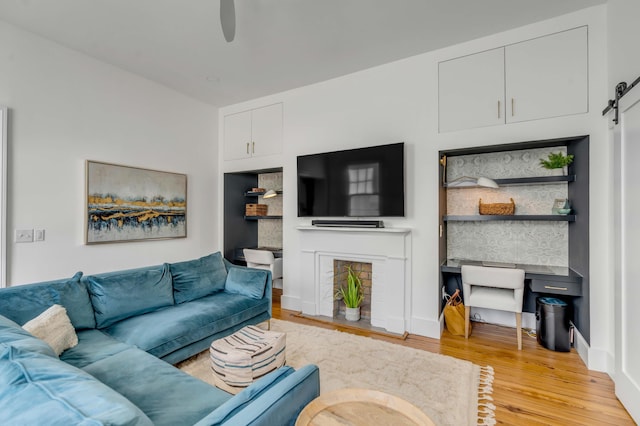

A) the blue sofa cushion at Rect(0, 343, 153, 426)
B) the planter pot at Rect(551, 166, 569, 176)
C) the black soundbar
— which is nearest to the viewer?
the blue sofa cushion at Rect(0, 343, 153, 426)

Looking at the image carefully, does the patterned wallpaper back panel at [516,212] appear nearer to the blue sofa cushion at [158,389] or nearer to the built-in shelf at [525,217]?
the built-in shelf at [525,217]

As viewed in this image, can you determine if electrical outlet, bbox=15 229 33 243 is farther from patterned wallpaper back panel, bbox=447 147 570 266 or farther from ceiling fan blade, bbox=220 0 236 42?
patterned wallpaper back panel, bbox=447 147 570 266

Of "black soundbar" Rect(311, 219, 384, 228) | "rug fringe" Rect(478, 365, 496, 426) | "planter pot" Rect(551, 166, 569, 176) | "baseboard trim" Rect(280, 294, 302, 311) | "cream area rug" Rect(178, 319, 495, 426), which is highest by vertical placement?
"planter pot" Rect(551, 166, 569, 176)

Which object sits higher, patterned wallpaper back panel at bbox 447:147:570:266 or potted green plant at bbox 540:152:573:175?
potted green plant at bbox 540:152:573:175

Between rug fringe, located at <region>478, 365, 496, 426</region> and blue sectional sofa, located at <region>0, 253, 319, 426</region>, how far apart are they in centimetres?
138

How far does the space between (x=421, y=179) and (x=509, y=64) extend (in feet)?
4.27

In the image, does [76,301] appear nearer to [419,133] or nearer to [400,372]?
[400,372]

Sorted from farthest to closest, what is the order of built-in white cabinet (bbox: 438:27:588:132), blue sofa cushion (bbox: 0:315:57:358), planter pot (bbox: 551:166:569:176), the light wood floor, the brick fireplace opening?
the brick fireplace opening → planter pot (bbox: 551:166:569:176) → built-in white cabinet (bbox: 438:27:588:132) → the light wood floor → blue sofa cushion (bbox: 0:315:57:358)

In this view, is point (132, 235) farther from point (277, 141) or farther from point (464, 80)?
point (464, 80)

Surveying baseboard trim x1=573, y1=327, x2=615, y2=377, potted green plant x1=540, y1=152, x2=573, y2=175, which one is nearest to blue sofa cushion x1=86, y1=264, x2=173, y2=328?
baseboard trim x1=573, y1=327, x2=615, y2=377

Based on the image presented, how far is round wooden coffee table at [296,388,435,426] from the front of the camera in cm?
111

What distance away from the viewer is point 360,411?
1229 millimetres

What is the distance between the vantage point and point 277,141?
4.25 m

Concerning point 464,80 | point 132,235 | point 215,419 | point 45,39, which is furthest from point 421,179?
point 45,39
